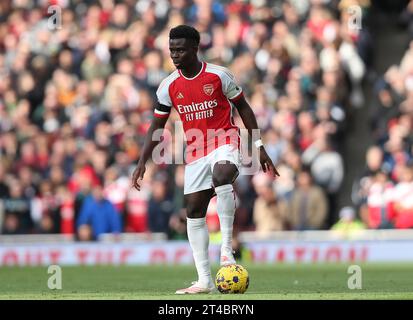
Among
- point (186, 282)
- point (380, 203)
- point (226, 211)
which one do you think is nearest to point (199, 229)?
point (226, 211)

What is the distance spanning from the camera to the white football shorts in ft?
42.5

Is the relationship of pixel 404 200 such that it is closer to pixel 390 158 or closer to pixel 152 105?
pixel 390 158

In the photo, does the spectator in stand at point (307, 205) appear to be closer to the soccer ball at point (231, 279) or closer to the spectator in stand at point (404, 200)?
the spectator in stand at point (404, 200)

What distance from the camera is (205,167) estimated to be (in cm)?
1304

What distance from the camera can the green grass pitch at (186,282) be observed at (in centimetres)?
1262


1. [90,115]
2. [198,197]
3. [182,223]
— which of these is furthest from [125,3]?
[198,197]

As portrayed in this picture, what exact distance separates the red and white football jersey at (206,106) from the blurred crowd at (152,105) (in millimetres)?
9281

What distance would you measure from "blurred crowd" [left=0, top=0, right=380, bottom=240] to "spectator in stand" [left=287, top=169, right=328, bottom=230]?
25mm

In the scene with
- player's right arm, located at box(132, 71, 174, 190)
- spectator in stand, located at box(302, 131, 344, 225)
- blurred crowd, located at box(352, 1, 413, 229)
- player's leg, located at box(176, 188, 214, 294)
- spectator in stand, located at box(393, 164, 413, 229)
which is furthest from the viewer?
spectator in stand, located at box(302, 131, 344, 225)

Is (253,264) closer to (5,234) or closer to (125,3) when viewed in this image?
(5,234)

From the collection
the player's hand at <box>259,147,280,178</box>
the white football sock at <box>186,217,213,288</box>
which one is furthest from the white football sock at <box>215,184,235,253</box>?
the player's hand at <box>259,147,280,178</box>

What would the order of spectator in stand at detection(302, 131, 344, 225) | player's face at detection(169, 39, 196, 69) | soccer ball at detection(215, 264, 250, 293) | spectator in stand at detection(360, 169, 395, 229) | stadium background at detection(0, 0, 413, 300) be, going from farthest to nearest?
spectator in stand at detection(302, 131, 344, 225), stadium background at detection(0, 0, 413, 300), spectator in stand at detection(360, 169, 395, 229), player's face at detection(169, 39, 196, 69), soccer ball at detection(215, 264, 250, 293)

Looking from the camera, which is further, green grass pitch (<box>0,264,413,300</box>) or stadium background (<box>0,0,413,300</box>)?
stadium background (<box>0,0,413,300</box>)

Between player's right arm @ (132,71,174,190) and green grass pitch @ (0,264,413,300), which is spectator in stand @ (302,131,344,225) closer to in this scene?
green grass pitch @ (0,264,413,300)
